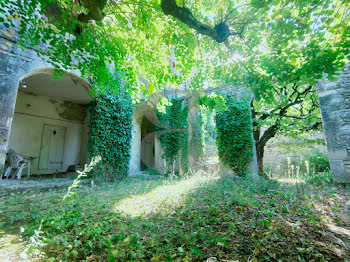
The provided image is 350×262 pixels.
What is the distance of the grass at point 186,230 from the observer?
150cm

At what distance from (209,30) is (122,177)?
4807 millimetres

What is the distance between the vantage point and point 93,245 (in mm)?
1662

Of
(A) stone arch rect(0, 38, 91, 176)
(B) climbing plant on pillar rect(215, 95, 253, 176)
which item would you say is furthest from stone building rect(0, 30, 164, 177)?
(B) climbing plant on pillar rect(215, 95, 253, 176)

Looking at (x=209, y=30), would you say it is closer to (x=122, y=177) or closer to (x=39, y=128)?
(x=122, y=177)

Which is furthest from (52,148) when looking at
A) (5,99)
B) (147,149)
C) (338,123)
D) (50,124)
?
(338,123)

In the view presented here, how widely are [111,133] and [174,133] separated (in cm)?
313

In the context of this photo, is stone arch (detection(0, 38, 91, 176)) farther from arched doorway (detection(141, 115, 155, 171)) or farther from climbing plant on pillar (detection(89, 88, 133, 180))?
arched doorway (detection(141, 115, 155, 171))

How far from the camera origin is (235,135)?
654cm

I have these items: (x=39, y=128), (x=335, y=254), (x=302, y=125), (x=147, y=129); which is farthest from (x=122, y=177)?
(x=302, y=125)

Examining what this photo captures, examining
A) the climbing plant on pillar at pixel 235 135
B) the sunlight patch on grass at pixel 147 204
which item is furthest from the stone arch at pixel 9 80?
the climbing plant on pillar at pixel 235 135

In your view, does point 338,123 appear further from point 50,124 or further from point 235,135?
point 50,124

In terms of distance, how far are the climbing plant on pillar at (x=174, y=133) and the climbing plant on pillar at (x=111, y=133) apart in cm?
217

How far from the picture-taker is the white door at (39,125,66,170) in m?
7.24

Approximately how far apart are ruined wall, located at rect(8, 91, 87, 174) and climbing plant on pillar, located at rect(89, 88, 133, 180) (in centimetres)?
318
